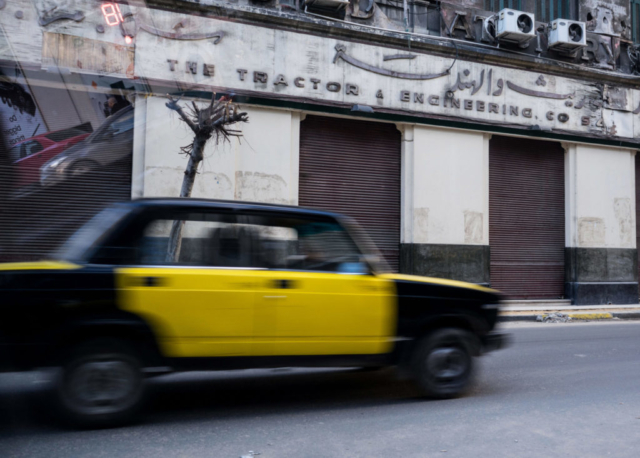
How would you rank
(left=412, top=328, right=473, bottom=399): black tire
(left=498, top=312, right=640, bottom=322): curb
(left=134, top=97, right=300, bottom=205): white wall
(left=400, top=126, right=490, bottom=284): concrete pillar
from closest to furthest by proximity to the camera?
(left=412, top=328, right=473, bottom=399): black tire < (left=134, top=97, right=300, bottom=205): white wall < (left=498, top=312, right=640, bottom=322): curb < (left=400, top=126, right=490, bottom=284): concrete pillar

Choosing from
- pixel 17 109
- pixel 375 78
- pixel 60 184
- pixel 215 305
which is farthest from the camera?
pixel 375 78

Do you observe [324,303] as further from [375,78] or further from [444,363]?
[375,78]

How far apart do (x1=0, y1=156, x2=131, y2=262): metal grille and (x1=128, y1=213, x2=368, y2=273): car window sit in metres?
7.73

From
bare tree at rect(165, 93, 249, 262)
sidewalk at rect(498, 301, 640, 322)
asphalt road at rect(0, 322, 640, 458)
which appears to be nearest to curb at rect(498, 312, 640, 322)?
sidewalk at rect(498, 301, 640, 322)

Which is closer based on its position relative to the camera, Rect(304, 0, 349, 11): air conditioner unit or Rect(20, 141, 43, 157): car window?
Rect(20, 141, 43, 157): car window

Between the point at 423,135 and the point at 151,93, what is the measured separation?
6.68 m

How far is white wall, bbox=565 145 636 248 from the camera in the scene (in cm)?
1655

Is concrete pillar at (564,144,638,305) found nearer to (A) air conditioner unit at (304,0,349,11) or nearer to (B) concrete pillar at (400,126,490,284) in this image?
(B) concrete pillar at (400,126,490,284)

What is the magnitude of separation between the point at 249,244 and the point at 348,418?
167cm

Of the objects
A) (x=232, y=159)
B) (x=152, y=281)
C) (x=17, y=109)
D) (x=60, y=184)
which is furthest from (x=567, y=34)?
(x=152, y=281)

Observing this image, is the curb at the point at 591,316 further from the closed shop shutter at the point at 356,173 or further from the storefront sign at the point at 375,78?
the storefront sign at the point at 375,78

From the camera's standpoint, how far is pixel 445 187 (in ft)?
49.1

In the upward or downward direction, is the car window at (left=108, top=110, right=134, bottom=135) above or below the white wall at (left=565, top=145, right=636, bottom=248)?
above

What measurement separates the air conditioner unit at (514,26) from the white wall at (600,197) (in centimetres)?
337
